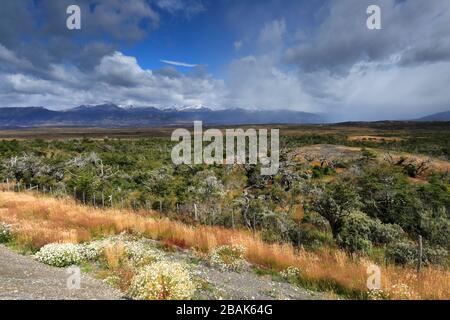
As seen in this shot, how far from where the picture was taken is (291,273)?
9016 millimetres

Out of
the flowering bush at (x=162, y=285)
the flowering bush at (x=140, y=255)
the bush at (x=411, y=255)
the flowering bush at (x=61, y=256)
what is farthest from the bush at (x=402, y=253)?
the flowering bush at (x=61, y=256)

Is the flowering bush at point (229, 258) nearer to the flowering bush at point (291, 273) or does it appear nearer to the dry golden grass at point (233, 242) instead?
the dry golden grass at point (233, 242)

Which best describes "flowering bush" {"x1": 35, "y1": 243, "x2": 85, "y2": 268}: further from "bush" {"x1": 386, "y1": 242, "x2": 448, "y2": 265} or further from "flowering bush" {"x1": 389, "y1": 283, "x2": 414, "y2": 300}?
"bush" {"x1": 386, "y1": 242, "x2": 448, "y2": 265}

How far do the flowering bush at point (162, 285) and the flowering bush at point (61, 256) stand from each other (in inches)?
132

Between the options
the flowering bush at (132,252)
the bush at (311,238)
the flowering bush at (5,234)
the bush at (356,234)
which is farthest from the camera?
the bush at (311,238)

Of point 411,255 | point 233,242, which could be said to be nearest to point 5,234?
point 233,242

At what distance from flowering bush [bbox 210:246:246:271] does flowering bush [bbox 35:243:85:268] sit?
4.09 m

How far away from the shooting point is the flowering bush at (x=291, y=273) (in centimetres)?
896

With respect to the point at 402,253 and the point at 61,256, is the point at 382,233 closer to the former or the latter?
the point at 402,253

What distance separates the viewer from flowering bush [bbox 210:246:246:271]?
971cm

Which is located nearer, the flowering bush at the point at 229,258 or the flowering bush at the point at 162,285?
the flowering bush at the point at 162,285

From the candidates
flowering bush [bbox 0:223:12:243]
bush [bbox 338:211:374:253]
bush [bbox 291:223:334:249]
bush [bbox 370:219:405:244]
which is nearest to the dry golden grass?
flowering bush [bbox 0:223:12:243]

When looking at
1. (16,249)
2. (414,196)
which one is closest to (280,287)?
(16,249)
